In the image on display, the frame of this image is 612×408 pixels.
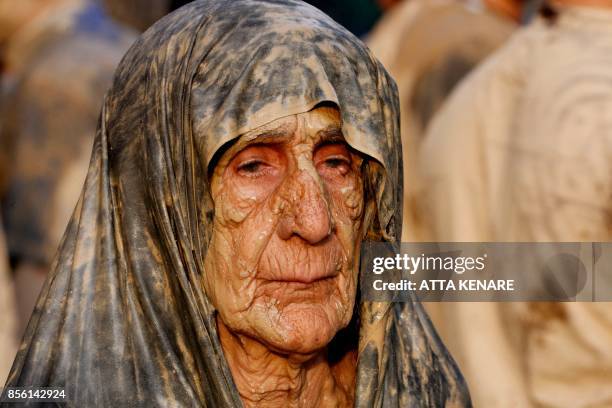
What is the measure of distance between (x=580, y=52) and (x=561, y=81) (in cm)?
16

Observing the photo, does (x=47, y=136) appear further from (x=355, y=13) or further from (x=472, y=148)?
(x=355, y=13)

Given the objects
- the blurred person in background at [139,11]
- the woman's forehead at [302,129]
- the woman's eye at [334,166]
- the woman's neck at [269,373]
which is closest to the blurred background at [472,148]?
the blurred person in background at [139,11]

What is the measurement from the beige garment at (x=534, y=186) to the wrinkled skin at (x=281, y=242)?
2992 mm

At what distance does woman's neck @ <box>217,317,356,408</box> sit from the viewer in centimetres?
436

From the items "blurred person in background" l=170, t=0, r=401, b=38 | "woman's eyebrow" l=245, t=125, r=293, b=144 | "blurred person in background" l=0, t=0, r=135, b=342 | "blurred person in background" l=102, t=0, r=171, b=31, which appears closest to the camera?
"woman's eyebrow" l=245, t=125, r=293, b=144

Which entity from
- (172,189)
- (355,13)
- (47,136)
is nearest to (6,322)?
(47,136)

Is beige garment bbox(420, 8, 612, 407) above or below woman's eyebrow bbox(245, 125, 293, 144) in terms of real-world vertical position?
above

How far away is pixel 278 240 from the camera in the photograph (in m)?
4.25

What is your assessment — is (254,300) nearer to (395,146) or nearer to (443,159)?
(395,146)

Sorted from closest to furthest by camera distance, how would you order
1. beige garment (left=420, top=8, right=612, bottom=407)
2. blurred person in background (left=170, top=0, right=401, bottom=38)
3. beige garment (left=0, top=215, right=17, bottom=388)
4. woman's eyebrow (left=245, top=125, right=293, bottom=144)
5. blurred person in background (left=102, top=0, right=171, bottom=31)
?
woman's eyebrow (left=245, top=125, right=293, bottom=144) → beige garment (left=420, top=8, right=612, bottom=407) → beige garment (left=0, top=215, right=17, bottom=388) → blurred person in background (left=102, top=0, right=171, bottom=31) → blurred person in background (left=170, top=0, right=401, bottom=38)

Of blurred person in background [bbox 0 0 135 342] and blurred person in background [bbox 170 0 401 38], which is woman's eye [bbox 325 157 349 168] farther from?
blurred person in background [bbox 170 0 401 38]

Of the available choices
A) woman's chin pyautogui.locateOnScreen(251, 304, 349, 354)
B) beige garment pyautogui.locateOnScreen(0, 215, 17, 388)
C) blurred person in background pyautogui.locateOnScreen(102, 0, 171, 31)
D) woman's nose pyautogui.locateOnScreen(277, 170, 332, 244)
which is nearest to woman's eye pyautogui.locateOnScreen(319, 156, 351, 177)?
woman's nose pyautogui.locateOnScreen(277, 170, 332, 244)

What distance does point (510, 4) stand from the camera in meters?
10.3

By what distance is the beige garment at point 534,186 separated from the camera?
714cm
